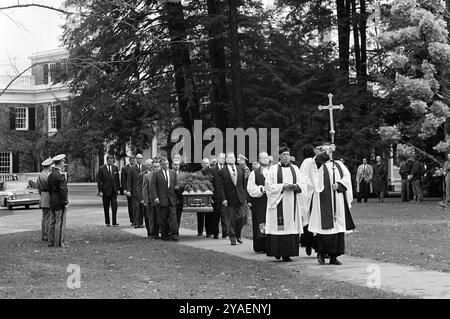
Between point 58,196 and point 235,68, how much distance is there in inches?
716

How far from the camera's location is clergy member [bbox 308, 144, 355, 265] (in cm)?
1502

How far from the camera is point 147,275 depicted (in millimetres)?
13734

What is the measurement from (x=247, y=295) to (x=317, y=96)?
2966cm

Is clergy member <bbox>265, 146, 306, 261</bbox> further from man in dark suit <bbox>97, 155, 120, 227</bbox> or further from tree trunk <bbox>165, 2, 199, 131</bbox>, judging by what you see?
tree trunk <bbox>165, 2, 199, 131</bbox>

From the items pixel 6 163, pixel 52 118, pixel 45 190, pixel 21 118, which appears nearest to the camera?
pixel 45 190

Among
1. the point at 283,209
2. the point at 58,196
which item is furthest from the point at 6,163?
the point at 283,209

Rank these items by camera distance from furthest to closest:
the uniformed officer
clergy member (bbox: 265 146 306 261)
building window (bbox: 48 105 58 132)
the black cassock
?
1. building window (bbox: 48 105 58 132)
2. the uniformed officer
3. the black cassock
4. clergy member (bbox: 265 146 306 261)

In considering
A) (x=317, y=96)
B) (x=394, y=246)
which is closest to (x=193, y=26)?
(x=317, y=96)

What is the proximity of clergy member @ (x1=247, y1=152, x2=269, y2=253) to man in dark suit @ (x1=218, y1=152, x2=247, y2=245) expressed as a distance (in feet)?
6.44

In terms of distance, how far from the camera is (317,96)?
40281 millimetres

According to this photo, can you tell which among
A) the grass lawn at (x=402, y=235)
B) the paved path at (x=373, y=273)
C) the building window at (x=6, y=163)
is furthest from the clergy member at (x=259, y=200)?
the building window at (x=6, y=163)

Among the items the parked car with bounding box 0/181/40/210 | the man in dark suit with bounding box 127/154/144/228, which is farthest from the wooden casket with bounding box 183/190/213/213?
the parked car with bounding box 0/181/40/210

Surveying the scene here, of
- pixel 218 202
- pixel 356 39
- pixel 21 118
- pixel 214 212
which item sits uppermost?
pixel 356 39

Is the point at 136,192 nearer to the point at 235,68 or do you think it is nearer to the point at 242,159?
the point at 242,159
